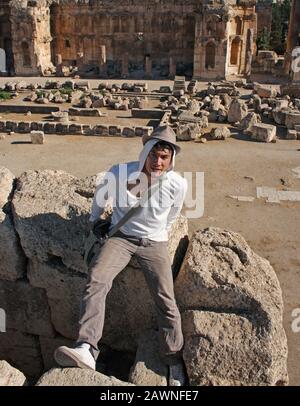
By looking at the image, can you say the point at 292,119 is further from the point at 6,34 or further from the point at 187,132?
the point at 6,34

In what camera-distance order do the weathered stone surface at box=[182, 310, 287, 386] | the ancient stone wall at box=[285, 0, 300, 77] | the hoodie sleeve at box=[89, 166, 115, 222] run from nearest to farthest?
1. the weathered stone surface at box=[182, 310, 287, 386]
2. the hoodie sleeve at box=[89, 166, 115, 222]
3. the ancient stone wall at box=[285, 0, 300, 77]

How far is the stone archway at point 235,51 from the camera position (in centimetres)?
2914

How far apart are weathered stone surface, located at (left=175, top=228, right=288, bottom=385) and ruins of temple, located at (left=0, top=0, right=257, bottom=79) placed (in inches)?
1019

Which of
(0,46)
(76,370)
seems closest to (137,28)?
(0,46)

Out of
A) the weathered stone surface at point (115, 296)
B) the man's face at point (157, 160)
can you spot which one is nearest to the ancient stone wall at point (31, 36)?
the weathered stone surface at point (115, 296)

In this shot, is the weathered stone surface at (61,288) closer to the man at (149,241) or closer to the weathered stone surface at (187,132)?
the man at (149,241)

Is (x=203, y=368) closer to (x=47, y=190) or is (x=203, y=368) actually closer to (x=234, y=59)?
(x=47, y=190)

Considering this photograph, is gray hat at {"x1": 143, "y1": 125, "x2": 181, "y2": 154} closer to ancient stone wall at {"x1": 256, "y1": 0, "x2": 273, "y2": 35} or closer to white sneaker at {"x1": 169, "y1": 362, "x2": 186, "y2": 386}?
white sneaker at {"x1": 169, "y1": 362, "x2": 186, "y2": 386}

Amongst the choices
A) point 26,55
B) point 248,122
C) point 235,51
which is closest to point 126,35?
point 26,55

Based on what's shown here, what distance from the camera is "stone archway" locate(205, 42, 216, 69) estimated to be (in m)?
28.1

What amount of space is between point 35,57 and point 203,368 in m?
29.2

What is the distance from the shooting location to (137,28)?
3044 centimetres

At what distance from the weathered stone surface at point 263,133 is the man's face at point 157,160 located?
1222 centimetres

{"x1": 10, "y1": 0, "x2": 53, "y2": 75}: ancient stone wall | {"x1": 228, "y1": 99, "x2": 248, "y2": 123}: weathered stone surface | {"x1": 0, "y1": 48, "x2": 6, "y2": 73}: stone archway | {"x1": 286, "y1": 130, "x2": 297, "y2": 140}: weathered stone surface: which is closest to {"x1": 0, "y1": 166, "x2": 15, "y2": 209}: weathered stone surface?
{"x1": 286, "y1": 130, "x2": 297, "y2": 140}: weathered stone surface
